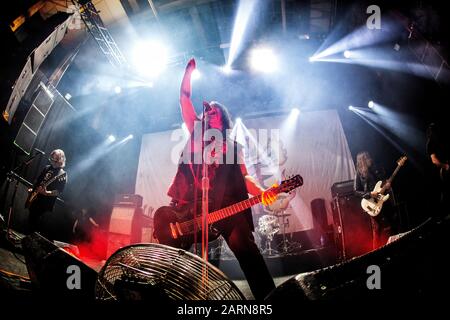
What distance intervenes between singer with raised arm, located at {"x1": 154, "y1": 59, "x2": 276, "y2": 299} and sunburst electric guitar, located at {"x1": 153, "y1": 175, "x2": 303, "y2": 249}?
1 cm

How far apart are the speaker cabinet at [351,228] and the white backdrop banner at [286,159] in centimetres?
122

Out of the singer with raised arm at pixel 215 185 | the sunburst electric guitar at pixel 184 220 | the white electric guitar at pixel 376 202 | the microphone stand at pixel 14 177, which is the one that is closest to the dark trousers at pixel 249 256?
the singer with raised arm at pixel 215 185

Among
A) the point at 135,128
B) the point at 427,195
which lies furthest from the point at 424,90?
the point at 135,128

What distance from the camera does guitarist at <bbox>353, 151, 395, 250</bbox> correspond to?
540 centimetres

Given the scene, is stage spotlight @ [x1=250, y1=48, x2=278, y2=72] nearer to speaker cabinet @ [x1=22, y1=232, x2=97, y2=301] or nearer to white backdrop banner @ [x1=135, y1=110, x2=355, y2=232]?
white backdrop banner @ [x1=135, y1=110, x2=355, y2=232]

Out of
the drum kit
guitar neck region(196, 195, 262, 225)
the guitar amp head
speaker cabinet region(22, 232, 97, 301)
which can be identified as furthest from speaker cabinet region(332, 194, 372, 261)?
the guitar amp head

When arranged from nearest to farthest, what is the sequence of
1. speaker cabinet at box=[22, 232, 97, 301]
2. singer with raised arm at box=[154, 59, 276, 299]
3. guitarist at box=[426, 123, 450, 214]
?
speaker cabinet at box=[22, 232, 97, 301] → singer with raised arm at box=[154, 59, 276, 299] → guitarist at box=[426, 123, 450, 214]

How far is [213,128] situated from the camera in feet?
12.4

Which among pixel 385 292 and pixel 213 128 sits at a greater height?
pixel 213 128

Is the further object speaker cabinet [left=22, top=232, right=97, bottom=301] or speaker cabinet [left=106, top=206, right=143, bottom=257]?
speaker cabinet [left=106, top=206, right=143, bottom=257]

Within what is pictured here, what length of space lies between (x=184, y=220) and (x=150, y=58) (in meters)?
7.61

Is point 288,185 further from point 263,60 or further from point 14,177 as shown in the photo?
point 263,60

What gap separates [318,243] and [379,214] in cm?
207
